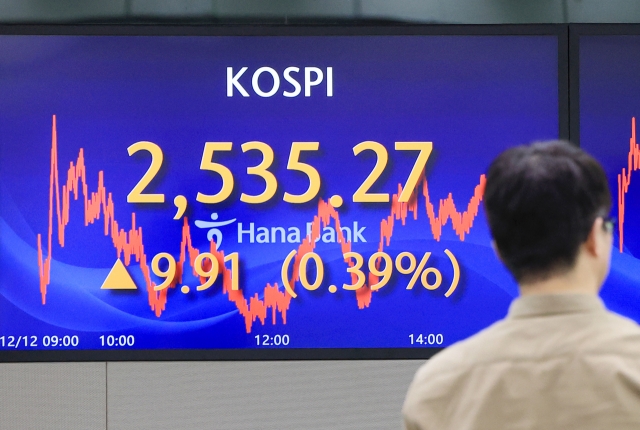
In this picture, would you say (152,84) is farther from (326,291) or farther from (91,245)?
(326,291)

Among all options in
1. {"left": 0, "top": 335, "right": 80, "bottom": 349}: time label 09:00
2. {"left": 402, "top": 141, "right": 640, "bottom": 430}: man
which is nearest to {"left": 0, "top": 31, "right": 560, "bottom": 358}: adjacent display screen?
{"left": 0, "top": 335, "right": 80, "bottom": 349}: time label 09:00

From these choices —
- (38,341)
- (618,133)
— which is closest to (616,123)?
(618,133)

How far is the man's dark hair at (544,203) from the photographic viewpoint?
1.16 meters

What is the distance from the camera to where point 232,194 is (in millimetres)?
3811

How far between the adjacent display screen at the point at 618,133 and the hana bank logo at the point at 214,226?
1.59 m

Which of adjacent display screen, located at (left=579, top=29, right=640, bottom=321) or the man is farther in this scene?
adjacent display screen, located at (left=579, top=29, right=640, bottom=321)

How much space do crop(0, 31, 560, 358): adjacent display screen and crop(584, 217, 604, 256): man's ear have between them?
262 cm

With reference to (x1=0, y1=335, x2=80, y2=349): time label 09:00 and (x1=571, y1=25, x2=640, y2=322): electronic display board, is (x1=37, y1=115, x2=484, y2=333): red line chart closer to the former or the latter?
(x1=0, y1=335, x2=80, y2=349): time label 09:00

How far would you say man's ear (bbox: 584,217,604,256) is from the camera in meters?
Result: 1.18

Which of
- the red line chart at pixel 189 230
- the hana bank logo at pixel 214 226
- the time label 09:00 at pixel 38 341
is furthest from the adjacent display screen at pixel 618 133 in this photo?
the time label 09:00 at pixel 38 341

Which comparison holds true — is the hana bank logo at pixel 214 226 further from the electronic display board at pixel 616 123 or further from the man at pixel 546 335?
the man at pixel 546 335

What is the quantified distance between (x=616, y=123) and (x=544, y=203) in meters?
2.91

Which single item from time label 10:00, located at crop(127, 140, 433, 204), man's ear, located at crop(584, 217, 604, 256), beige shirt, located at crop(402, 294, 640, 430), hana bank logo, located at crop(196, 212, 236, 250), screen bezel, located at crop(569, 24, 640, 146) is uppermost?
screen bezel, located at crop(569, 24, 640, 146)

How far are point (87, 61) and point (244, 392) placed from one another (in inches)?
62.1
